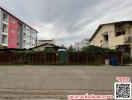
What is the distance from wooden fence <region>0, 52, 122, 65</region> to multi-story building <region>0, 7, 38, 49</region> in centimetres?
2569

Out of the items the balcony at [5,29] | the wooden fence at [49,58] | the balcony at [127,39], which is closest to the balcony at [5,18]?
the balcony at [5,29]

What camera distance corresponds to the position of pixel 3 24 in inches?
2576

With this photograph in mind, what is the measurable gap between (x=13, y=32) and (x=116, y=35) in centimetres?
3780

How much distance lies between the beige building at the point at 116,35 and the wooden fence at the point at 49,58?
14.9 ft

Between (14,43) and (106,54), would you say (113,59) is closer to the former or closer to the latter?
(106,54)

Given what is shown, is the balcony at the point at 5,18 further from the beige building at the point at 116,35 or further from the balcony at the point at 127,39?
the balcony at the point at 127,39

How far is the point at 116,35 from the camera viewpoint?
45188mm

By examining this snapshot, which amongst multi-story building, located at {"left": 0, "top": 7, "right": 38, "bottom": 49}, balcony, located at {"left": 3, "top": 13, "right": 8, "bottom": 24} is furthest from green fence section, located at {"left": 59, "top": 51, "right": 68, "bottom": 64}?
balcony, located at {"left": 3, "top": 13, "right": 8, "bottom": 24}

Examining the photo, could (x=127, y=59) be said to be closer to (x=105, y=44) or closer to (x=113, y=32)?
(x=113, y=32)

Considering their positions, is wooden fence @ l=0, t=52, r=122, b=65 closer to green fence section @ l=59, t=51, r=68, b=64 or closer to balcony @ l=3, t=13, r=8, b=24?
green fence section @ l=59, t=51, r=68, b=64

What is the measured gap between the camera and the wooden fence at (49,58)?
1428 inches

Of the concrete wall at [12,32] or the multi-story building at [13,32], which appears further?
the concrete wall at [12,32]

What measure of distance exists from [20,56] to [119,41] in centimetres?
1610

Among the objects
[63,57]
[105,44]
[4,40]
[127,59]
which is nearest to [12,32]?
[4,40]
